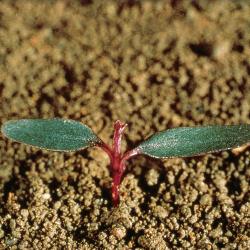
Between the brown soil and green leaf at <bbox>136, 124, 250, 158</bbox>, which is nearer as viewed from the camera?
green leaf at <bbox>136, 124, 250, 158</bbox>

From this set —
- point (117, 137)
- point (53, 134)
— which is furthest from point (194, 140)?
point (53, 134)

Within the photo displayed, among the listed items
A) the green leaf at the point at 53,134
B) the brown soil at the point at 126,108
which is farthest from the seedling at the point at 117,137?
the brown soil at the point at 126,108

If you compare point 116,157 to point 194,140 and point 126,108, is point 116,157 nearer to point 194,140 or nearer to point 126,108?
point 194,140

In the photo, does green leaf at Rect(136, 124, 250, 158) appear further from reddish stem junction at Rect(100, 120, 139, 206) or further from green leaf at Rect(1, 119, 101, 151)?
green leaf at Rect(1, 119, 101, 151)

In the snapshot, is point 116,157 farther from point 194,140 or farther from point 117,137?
point 194,140

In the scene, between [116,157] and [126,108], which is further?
[126,108]

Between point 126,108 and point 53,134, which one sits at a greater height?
point 126,108

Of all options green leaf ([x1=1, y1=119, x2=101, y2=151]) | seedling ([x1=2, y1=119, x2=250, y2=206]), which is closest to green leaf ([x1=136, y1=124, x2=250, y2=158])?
seedling ([x1=2, y1=119, x2=250, y2=206])
